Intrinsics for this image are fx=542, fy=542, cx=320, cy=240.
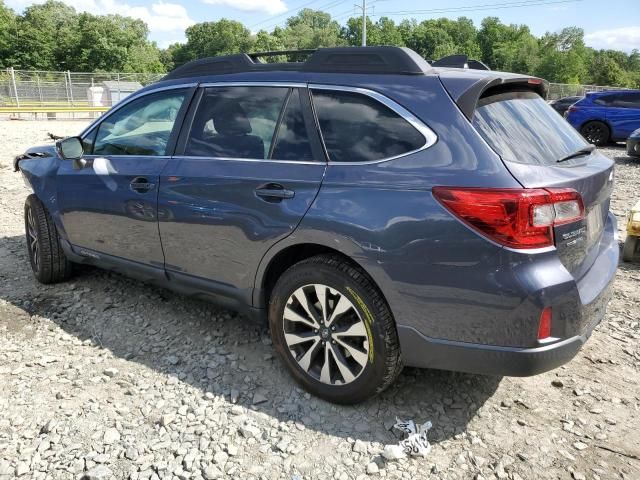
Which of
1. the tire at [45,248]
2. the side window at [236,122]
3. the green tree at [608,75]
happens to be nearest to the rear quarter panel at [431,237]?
the side window at [236,122]

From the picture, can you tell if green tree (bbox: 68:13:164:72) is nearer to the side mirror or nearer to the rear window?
the side mirror

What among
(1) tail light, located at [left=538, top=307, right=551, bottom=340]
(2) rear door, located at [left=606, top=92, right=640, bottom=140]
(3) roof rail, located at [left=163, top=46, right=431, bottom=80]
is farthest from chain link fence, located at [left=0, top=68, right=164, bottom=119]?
(1) tail light, located at [left=538, top=307, right=551, bottom=340]

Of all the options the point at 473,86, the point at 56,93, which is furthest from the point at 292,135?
the point at 56,93

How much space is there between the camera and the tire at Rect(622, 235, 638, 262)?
5.09 metres

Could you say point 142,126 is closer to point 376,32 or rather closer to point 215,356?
point 215,356

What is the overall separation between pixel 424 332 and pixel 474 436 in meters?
0.65

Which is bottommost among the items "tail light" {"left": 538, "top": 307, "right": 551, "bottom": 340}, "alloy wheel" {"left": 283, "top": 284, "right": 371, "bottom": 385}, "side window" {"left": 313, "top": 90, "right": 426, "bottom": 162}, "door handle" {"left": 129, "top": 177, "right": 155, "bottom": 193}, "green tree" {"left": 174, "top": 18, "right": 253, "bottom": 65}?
"alloy wheel" {"left": 283, "top": 284, "right": 371, "bottom": 385}

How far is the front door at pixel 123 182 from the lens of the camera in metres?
3.58

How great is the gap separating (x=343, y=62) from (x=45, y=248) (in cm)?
306

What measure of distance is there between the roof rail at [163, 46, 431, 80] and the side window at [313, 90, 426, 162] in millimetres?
175

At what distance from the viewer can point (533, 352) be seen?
7.70 feet

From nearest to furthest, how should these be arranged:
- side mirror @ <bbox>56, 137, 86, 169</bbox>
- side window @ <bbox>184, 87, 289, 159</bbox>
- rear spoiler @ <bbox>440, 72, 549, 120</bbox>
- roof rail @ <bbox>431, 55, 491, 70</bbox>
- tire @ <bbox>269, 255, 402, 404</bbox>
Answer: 1. rear spoiler @ <bbox>440, 72, 549, 120</bbox>
2. tire @ <bbox>269, 255, 402, 404</bbox>
3. side window @ <bbox>184, 87, 289, 159</bbox>
4. roof rail @ <bbox>431, 55, 491, 70</bbox>
5. side mirror @ <bbox>56, 137, 86, 169</bbox>

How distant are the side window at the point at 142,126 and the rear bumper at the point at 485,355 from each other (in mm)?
2056

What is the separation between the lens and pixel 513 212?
226 cm
